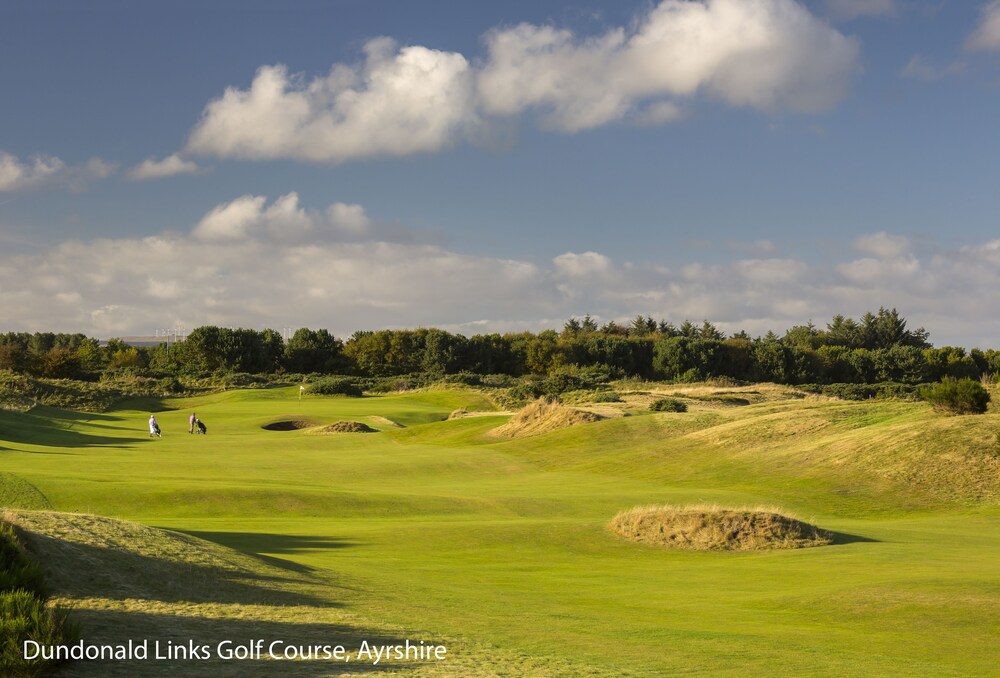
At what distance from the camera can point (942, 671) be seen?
10.2m

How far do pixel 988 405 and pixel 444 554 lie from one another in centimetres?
2630

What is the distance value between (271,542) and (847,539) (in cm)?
1246

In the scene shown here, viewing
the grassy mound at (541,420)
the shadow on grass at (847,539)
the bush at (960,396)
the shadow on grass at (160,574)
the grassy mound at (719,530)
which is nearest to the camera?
the shadow on grass at (160,574)

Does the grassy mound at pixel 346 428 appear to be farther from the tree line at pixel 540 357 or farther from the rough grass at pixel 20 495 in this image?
the tree line at pixel 540 357

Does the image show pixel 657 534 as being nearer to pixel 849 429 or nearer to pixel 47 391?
pixel 849 429

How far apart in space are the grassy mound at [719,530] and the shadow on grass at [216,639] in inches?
446

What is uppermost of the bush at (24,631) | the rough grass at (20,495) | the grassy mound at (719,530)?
the bush at (24,631)

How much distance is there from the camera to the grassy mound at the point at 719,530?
20469 millimetres

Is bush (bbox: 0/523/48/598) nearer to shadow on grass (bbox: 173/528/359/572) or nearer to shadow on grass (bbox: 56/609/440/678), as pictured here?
shadow on grass (bbox: 56/609/440/678)

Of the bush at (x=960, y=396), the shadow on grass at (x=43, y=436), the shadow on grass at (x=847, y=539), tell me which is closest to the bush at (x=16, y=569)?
the shadow on grass at (x=847, y=539)

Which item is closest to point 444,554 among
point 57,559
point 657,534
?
point 657,534

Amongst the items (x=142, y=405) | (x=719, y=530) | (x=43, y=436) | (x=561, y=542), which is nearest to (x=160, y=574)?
(x=561, y=542)

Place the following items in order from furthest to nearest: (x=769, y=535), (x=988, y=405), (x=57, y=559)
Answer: (x=988, y=405), (x=769, y=535), (x=57, y=559)

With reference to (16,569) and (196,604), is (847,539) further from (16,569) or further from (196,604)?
(16,569)
